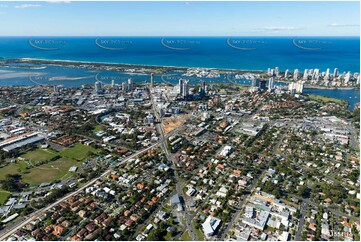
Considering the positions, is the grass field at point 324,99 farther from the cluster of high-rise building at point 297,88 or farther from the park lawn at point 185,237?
the park lawn at point 185,237

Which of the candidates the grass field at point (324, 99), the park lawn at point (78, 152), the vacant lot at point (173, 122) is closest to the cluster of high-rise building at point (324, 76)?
the grass field at point (324, 99)

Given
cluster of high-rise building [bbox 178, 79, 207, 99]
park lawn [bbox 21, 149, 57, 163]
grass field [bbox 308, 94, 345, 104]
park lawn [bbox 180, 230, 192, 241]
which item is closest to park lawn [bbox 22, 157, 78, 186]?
park lawn [bbox 21, 149, 57, 163]

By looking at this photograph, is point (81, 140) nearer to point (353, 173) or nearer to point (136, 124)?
point (136, 124)

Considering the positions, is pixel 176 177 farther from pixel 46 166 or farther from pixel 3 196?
pixel 3 196

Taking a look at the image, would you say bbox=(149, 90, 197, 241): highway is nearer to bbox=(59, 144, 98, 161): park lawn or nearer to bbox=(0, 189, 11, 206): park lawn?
bbox=(59, 144, 98, 161): park lawn

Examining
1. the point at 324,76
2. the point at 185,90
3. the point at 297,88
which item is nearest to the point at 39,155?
the point at 185,90

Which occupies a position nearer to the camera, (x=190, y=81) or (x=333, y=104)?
(x=333, y=104)

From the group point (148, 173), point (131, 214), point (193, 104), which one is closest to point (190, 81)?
point (193, 104)
